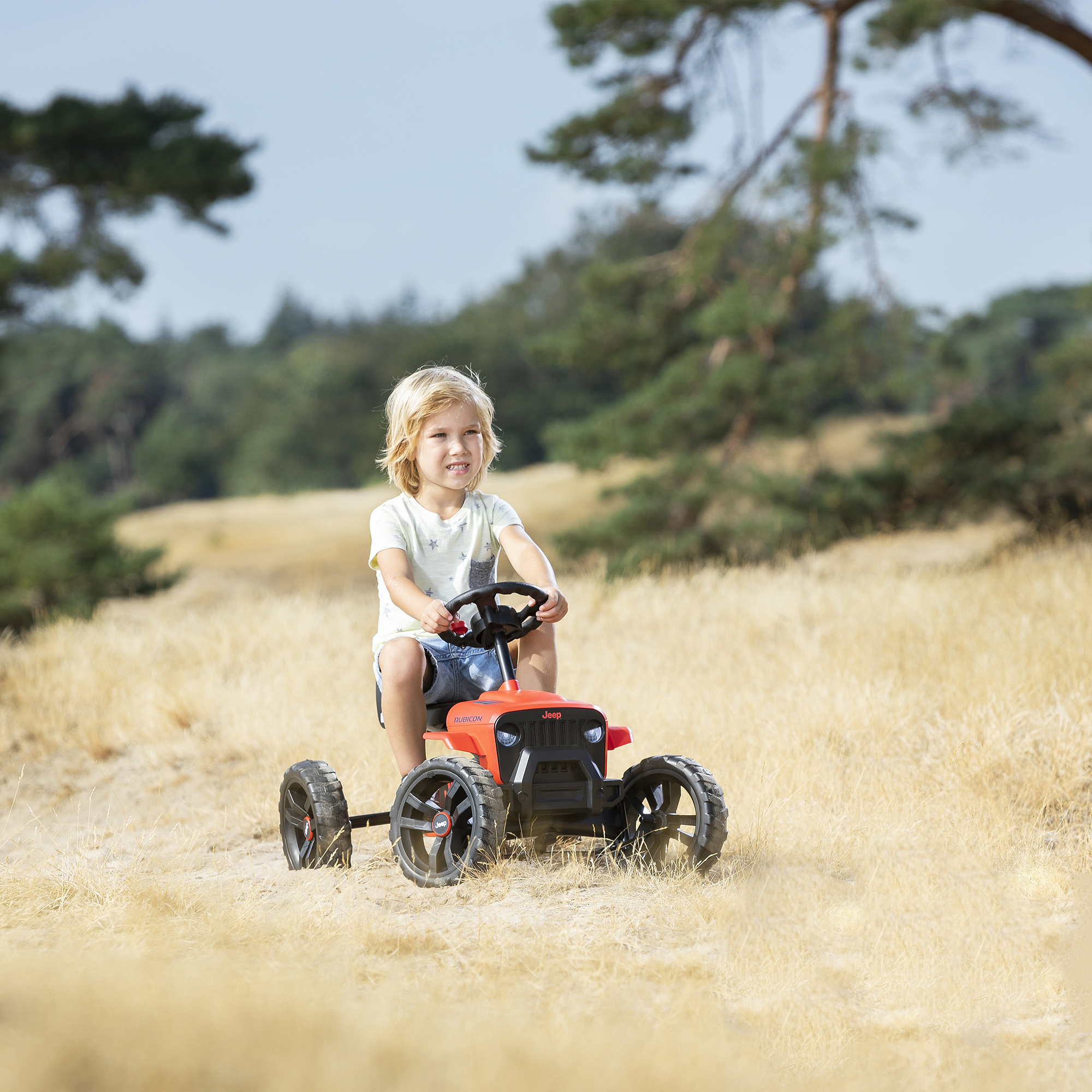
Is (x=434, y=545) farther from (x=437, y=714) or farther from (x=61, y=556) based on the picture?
(x=61, y=556)

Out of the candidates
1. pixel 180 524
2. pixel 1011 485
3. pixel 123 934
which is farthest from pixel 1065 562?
pixel 180 524

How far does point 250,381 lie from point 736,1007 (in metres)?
59.3

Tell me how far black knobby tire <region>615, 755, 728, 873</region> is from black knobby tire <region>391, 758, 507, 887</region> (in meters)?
0.56

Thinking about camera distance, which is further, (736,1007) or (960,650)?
(960,650)

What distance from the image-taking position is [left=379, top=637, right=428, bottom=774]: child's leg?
12.4ft

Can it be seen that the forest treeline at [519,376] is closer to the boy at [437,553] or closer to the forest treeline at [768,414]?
the forest treeline at [768,414]

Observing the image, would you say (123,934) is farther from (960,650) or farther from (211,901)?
(960,650)

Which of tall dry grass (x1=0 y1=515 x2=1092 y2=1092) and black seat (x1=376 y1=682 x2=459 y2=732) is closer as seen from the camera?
tall dry grass (x1=0 y1=515 x2=1092 y2=1092)

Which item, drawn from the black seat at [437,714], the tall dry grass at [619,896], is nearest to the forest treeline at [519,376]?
the tall dry grass at [619,896]

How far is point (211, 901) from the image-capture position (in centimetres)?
339

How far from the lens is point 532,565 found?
13.0 feet

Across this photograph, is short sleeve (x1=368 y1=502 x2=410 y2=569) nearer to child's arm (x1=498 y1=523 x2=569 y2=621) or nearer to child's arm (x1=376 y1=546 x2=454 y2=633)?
child's arm (x1=376 y1=546 x2=454 y2=633)

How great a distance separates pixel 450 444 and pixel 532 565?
1.69 ft

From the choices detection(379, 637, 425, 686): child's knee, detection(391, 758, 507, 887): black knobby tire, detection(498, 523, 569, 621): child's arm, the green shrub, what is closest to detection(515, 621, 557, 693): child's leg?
detection(498, 523, 569, 621): child's arm
